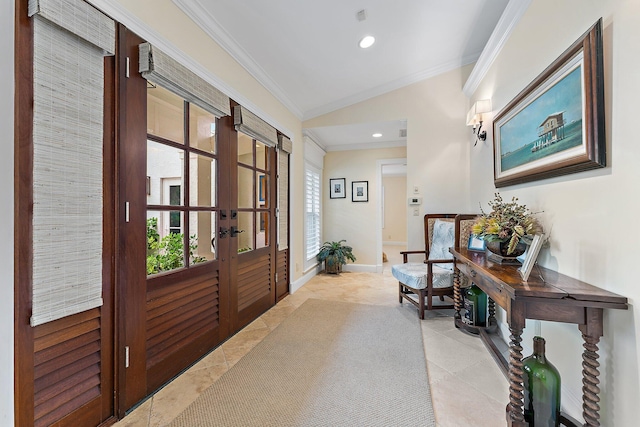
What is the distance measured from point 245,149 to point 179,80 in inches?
38.0

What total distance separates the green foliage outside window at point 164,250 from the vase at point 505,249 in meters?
2.18

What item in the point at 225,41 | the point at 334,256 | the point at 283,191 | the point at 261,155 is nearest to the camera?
the point at 225,41

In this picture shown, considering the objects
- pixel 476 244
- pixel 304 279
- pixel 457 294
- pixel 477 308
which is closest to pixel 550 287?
pixel 476 244

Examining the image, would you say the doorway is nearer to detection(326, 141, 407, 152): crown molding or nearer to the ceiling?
detection(326, 141, 407, 152): crown molding

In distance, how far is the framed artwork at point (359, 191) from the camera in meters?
5.16

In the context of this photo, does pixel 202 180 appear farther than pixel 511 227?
Yes

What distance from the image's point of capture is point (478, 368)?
203cm

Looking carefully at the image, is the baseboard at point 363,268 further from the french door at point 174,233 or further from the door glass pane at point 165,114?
the door glass pane at point 165,114

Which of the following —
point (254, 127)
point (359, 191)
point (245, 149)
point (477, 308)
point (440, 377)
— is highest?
point (254, 127)

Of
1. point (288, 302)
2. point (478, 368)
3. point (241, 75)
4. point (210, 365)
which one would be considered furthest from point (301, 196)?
point (478, 368)

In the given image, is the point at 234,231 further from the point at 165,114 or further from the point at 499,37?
the point at 499,37

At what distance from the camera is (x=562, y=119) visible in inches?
61.0

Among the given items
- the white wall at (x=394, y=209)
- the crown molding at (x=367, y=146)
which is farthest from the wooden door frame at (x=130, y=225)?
the white wall at (x=394, y=209)

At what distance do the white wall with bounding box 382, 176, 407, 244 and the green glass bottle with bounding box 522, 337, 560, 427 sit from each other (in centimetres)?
788
